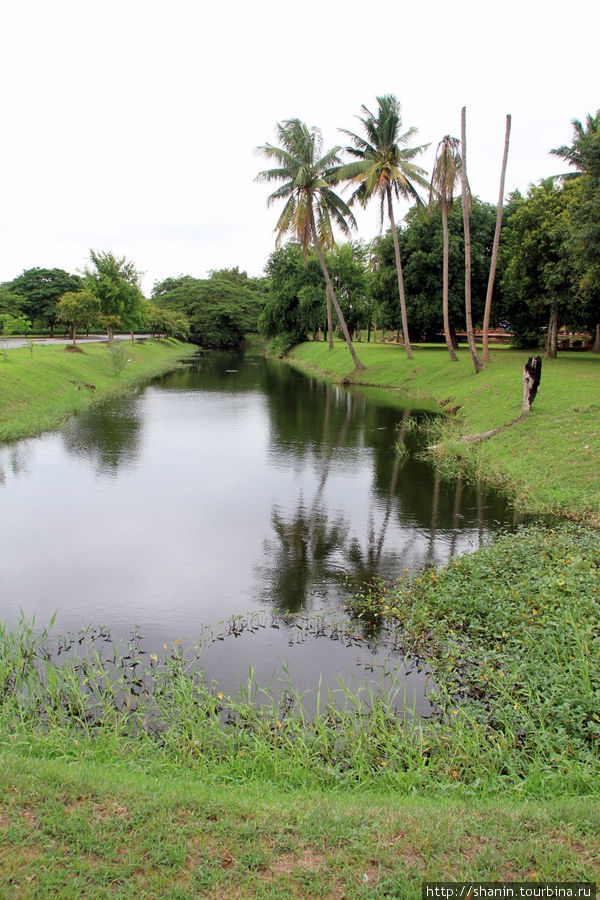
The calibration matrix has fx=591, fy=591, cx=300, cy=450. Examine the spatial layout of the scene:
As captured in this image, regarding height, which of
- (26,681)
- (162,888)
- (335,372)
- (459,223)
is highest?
(459,223)

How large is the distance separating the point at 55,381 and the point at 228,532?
64.3 ft

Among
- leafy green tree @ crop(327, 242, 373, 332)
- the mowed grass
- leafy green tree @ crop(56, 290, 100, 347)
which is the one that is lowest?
the mowed grass

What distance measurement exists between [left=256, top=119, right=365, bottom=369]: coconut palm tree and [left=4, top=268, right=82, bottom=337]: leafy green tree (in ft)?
126

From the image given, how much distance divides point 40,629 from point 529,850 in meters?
6.22

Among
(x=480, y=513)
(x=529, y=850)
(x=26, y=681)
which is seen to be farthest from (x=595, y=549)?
(x=26, y=681)

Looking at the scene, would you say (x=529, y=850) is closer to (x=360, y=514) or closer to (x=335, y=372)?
(x=360, y=514)

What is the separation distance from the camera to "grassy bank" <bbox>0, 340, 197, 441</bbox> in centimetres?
2111

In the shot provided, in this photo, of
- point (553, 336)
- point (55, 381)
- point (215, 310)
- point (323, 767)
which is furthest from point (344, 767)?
point (215, 310)

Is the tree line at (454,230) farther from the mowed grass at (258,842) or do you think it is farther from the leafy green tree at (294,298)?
the mowed grass at (258,842)

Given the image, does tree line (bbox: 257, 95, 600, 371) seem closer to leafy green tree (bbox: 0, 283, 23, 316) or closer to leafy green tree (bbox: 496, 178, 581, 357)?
leafy green tree (bbox: 496, 178, 581, 357)

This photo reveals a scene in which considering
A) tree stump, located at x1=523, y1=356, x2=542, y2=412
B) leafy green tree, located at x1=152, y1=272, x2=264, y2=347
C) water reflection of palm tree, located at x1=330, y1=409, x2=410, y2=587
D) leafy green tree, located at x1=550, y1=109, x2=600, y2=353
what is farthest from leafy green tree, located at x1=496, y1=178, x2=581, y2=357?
leafy green tree, located at x1=152, y1=272, x2=264, y2=347

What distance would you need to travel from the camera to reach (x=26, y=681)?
6.37 m

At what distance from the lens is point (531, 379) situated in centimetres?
1748

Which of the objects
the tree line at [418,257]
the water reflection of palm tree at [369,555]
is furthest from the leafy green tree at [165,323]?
the water reflection of palm tree at [369,555]
